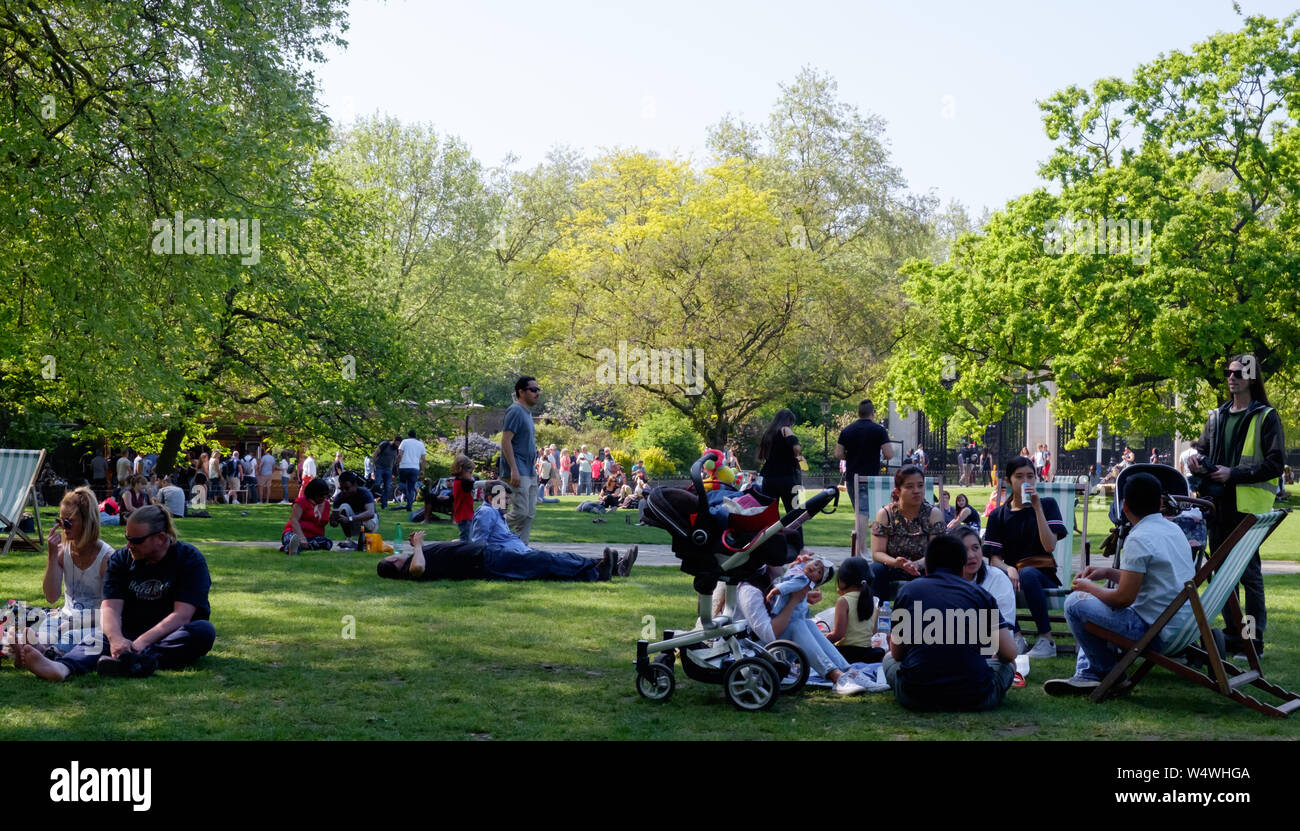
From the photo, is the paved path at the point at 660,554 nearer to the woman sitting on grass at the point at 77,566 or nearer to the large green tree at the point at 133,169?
the large green tree at the point at 133,169

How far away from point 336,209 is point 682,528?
2220 centimetres

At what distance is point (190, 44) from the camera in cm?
1585

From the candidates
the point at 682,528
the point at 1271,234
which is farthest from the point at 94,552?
the point at 1271,234

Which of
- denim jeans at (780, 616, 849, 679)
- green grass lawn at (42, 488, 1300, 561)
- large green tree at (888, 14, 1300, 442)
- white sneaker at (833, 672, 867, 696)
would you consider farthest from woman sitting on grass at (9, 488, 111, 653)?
large green tree at (888, 14, 1300, 442)

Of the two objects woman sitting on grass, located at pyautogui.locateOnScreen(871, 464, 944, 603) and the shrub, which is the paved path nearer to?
woman sitting on grass, located at pyautogui.locateOnScreen(871, 464, 944, 603)

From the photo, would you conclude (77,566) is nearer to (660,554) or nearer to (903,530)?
(903,530)

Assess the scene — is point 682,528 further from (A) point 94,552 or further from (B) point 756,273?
(B) point 756,273

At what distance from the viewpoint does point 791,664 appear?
288 inches

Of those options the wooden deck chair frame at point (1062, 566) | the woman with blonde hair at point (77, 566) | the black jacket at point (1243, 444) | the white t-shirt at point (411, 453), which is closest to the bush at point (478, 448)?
the white t-shirt at point (411, 453)

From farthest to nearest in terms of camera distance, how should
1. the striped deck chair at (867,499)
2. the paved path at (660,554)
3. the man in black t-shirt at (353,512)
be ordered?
1. the man in black t-shirt at (353,512)
2. the paved path at (660,554)
3. the striped deck chair at (867,499)

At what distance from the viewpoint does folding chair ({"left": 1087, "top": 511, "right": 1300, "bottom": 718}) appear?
6.68m

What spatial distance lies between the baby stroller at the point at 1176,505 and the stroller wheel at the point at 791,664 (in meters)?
2.12

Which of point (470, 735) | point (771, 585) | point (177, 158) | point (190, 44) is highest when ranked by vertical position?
point (190, 44)

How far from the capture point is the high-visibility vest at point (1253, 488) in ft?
27.4
